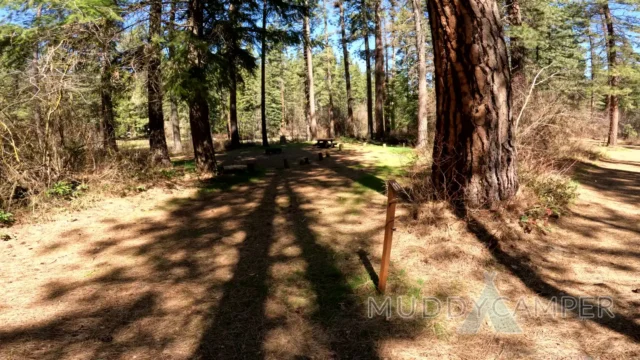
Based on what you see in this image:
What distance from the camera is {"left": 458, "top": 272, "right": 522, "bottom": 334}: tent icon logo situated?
342cm

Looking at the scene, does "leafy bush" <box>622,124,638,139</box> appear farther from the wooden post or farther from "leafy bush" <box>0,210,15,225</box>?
"leafy bush" <box>0,210,15,225</box>

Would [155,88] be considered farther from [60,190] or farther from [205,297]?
[205,297]

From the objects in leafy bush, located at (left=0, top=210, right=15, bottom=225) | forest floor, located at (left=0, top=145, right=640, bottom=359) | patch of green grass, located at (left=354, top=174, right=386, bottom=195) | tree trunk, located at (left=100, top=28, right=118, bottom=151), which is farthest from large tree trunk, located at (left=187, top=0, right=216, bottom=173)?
patch of green grass, located at (left=354, top=174, right=386, bottom=195)

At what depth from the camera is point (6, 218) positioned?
5.96 meters

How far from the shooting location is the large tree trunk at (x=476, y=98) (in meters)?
5.18

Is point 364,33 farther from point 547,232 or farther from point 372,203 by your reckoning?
point 547,232

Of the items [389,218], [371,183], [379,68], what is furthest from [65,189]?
[379,68]

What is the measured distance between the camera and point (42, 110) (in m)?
6.92

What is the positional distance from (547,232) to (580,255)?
0.59 m

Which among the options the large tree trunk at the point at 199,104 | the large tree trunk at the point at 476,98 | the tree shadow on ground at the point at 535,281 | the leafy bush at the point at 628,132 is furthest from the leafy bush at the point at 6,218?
the leafy bush at the point at 628,132

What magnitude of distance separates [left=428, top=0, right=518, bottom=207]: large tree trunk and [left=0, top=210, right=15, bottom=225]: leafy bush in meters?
7.38

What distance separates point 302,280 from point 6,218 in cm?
539

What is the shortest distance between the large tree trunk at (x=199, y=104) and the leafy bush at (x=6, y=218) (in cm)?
400

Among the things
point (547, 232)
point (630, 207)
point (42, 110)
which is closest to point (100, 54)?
point (42, 110)
